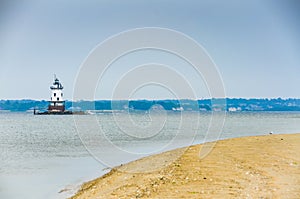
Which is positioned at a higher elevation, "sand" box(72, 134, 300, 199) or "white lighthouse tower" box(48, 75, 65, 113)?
"white lighthouse tower" box(48, 75, 65, 113)

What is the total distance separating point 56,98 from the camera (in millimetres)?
83750

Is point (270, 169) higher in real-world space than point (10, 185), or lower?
higher

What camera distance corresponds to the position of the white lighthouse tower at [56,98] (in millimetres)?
81625

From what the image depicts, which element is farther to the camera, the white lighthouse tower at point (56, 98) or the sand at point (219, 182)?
the white lighthouse tower at point (56, 98)

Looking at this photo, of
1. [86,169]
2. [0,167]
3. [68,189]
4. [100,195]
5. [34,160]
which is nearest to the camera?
[100,195]

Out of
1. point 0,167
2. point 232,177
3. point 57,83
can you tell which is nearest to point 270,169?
point 232,177

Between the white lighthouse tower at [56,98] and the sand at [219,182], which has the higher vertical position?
the white lighthouse tower at [56,98]

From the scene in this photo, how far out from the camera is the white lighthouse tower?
81.6 m

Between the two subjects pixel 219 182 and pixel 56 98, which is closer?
pixel 219 182

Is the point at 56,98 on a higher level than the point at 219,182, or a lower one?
higher

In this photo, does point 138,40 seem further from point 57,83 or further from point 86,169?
point 57,83

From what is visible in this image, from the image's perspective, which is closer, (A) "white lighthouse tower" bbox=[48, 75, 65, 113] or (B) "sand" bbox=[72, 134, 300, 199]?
(B) "sand" bbox=[72, 134, 300, 199]

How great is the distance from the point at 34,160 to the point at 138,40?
10.4m

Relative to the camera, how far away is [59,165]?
17922 mm
